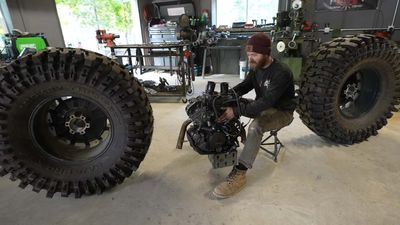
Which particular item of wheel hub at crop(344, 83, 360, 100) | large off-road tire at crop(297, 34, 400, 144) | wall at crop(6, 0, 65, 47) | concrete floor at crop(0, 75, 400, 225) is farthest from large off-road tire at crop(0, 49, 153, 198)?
wall at crop(6, 0, 65, 47)

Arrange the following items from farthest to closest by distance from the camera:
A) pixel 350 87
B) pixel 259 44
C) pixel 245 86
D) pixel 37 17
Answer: pixel 37 17 → pixel 350 87 → pixel 245 86 → pixel 259 44

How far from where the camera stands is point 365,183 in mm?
1913

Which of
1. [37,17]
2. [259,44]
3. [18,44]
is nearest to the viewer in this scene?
[259,44]

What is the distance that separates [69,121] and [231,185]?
138cm

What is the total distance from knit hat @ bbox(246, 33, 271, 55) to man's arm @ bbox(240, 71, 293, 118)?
0.22 meters

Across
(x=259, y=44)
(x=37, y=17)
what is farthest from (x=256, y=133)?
(x=37, y=17)

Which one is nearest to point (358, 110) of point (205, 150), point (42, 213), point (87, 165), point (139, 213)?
point (205, 150)

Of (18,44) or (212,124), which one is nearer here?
(212,124)

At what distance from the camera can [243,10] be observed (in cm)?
649

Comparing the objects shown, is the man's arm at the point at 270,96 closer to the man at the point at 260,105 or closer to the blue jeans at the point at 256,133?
the man at the point at 260,105

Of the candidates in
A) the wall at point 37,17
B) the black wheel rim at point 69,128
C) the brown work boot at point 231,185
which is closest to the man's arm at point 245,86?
the brown work boot at point 231,185

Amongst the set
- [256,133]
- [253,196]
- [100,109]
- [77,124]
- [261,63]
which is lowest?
[253,196]

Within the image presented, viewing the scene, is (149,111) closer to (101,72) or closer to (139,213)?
(101,72)

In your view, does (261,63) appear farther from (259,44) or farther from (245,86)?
(245,86)
